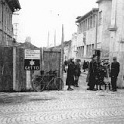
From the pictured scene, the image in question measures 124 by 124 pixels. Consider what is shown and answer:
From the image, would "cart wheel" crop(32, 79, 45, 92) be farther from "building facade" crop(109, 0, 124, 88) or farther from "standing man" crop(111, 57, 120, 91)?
"building facade" crop(109, 0, 124, 88)

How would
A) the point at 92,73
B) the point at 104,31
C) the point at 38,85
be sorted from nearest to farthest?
the point at 38,85
the point at 92,73
the point at 104,31

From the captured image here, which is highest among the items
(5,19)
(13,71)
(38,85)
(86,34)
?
(86,34)

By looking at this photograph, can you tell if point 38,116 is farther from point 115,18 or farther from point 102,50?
point 102,50

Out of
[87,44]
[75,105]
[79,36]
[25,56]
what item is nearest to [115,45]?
[25,56]

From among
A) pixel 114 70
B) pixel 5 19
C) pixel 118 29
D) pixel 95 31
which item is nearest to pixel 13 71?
pixel 114 70

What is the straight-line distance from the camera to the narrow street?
782 cm

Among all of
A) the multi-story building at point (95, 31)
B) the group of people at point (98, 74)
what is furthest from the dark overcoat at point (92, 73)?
the multi-story building at point (95, 31)

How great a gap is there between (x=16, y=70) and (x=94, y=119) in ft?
22.2

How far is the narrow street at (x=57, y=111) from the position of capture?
25.7 feet

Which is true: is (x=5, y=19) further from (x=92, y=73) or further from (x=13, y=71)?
(x=13, y=71)

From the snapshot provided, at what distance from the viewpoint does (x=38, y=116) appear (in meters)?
8.31

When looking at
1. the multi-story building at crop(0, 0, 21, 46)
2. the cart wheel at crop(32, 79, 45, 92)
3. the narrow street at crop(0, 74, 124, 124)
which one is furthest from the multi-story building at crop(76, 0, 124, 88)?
the multi-story building at crop(0, 0, 21, 46)

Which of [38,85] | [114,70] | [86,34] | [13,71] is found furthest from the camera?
[86,34]

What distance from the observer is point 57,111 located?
9109 mm
